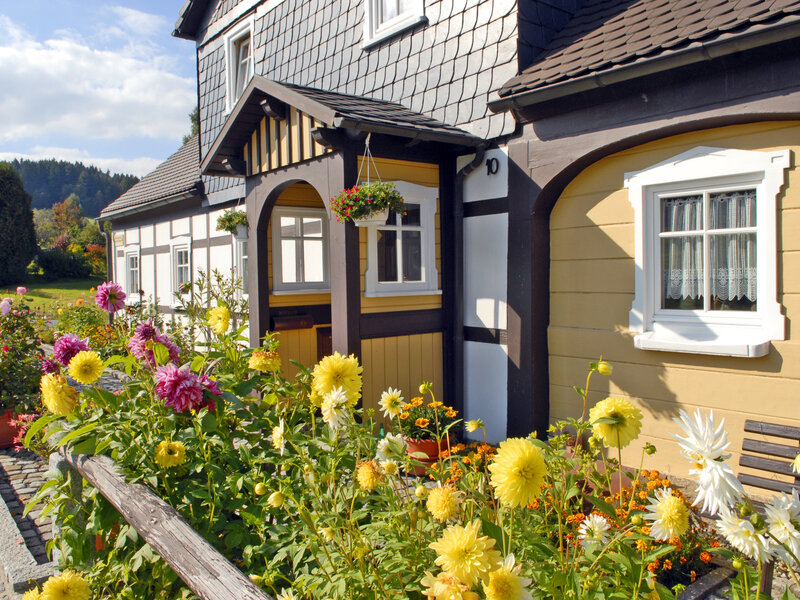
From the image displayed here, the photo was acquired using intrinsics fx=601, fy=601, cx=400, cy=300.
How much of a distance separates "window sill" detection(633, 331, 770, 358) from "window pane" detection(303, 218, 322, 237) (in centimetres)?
433

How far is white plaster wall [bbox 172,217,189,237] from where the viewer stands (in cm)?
1064

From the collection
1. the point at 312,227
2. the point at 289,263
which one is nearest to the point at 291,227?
the point at 312,227

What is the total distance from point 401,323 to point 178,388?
3294mm

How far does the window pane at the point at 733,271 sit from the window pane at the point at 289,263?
4.70 m

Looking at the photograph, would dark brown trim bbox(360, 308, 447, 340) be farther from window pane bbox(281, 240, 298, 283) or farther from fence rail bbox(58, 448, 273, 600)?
fence rail bbox(58, 448, 273, 600)

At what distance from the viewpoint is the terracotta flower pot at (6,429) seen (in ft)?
18.4

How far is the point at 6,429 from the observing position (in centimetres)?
569

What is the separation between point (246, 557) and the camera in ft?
6.45

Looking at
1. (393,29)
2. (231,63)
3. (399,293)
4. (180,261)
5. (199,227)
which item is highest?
(231,63)

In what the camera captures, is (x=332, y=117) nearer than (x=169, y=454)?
No

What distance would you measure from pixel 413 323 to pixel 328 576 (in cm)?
392

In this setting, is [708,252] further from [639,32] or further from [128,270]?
[128,270]

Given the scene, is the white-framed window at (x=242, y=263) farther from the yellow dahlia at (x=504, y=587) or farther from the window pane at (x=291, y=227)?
the yellow dahlia at (x=504, y=587)

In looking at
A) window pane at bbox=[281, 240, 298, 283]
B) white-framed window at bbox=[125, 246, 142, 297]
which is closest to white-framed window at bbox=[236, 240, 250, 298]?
window pane at bbox=[281, 240, 298, 283]
